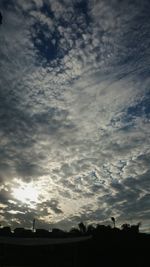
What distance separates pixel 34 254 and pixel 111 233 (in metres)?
7.04

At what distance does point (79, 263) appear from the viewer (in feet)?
71.3

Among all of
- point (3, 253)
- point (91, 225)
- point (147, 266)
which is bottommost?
point (147, 266)

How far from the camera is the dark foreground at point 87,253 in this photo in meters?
20.7

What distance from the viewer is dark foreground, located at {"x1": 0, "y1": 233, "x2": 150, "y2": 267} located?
20.7 m

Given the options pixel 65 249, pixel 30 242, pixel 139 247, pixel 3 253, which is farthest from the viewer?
pixel 139 247

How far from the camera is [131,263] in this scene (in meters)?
22.7

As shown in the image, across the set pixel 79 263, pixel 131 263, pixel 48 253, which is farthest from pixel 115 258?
pixel 48 253

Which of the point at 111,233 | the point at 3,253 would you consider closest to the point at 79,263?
the point at 111,233

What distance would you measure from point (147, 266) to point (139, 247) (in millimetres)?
1767

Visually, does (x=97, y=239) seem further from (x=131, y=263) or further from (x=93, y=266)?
(x=131, y=263)

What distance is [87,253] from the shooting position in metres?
21.9

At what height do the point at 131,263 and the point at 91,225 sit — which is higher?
the point at 91,225

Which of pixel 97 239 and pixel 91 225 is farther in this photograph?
pixel 91 225

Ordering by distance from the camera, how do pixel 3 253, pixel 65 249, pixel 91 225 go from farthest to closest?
pixel 91 225 → pixel 65 249 → pixel 3 253
